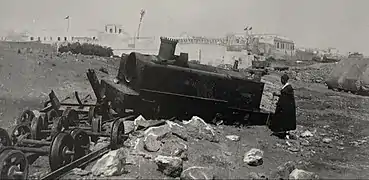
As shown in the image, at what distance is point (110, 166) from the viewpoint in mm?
4422

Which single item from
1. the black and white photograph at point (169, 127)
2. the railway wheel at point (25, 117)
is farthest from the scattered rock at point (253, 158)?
the railway wheel at point (25, 117)

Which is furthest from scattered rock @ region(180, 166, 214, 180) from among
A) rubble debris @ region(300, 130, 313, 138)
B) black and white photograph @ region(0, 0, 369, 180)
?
rubble debris @ region(300, 130, 313, 138)

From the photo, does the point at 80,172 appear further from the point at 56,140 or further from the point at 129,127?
the point at 129,127

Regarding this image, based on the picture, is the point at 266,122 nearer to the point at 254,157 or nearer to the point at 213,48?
the point at 254,157

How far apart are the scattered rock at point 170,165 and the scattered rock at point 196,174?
0.46 feet

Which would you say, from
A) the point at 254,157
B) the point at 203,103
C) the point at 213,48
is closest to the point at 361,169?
the point at 254,157

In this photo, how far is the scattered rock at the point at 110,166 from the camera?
4.40m

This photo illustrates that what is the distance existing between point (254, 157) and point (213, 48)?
18.4 metres

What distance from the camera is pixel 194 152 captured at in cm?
523

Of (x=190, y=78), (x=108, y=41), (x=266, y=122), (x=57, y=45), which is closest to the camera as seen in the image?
(x=190, y=78)

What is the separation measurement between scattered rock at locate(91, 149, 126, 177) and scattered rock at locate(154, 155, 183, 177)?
0.40 m

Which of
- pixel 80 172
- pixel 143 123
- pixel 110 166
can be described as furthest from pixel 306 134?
pixel 80 172

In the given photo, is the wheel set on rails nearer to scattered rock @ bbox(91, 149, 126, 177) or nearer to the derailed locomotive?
scattered rock @ bbox(91, 149, 126, 177)

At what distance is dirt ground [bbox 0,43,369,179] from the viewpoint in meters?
5.26
